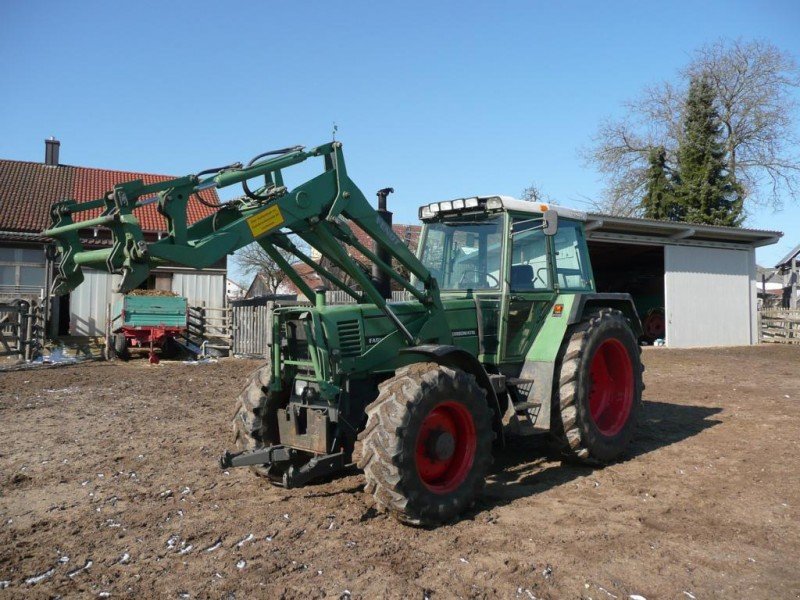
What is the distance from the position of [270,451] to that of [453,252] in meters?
2.54

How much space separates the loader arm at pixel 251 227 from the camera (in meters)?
3.71

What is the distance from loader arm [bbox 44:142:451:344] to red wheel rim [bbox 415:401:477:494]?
718mm

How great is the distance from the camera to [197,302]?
2072 cm

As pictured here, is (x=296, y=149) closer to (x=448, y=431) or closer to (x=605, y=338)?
(x=448, y=431)

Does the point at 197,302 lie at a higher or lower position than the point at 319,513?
higher

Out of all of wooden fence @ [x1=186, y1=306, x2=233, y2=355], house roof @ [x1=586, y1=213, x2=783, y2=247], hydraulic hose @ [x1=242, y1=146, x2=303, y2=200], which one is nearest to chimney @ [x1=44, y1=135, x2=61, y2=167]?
wooden fence @ [x1=186, y1=306, x2=233, y2=355]

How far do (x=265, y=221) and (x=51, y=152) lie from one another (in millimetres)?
24062

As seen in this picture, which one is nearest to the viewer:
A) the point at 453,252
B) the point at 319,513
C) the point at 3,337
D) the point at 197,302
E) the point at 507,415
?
the point at 319,513

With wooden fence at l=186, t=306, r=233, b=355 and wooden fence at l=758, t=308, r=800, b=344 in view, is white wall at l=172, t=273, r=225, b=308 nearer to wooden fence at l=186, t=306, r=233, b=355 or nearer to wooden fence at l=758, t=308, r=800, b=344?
wooden fence at l=186, t=306, r=233, b=355

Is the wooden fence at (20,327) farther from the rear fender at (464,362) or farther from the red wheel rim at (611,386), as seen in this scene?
the red wheel rim at (611,386)

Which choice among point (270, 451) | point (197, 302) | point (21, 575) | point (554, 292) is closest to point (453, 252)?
point (554, 292)

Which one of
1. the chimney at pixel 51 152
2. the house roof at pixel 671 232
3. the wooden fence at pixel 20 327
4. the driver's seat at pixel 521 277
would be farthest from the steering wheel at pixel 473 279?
the chimney at pixel 51 152

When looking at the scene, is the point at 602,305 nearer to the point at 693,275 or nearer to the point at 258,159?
the point at 258,159

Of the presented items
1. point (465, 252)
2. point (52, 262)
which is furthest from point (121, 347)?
point (465, 252)
